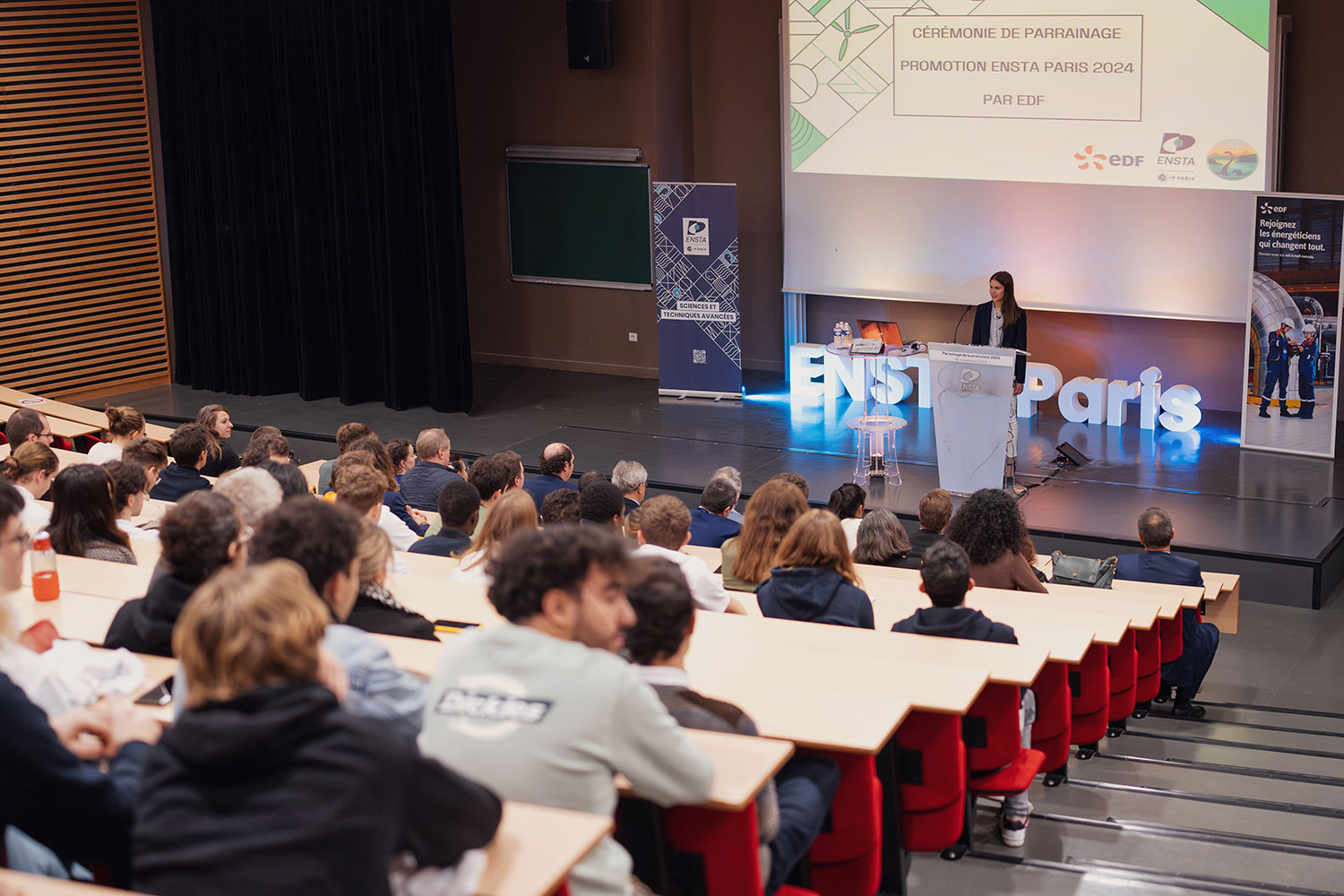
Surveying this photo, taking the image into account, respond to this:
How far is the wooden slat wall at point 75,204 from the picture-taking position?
35.8ft

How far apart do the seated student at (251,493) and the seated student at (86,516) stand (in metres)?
0.44

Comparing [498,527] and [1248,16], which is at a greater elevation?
[1248,16]

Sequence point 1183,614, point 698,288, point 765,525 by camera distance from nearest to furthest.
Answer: point 765,525
point 1183,614
point 698,288

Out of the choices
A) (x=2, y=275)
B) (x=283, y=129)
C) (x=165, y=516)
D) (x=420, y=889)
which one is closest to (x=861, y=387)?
(x=283, y=129)

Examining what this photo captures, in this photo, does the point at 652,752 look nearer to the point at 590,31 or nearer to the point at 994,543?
the point at 994,543

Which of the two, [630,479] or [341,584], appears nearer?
[341,584]

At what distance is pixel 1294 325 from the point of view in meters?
8.53

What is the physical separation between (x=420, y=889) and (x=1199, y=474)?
280 inches

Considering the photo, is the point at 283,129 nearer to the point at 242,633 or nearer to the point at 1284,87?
the point at 1284,87

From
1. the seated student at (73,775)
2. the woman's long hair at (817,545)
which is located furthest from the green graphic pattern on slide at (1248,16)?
the seated student at (73,775)

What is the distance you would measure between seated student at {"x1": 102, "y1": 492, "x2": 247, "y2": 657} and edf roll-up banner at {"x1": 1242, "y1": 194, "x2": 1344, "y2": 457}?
22.9 ft

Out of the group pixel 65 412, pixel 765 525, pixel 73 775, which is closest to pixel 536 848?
pixel 73 775

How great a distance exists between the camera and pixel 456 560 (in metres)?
4.88

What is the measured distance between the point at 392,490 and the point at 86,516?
79.8 inches
